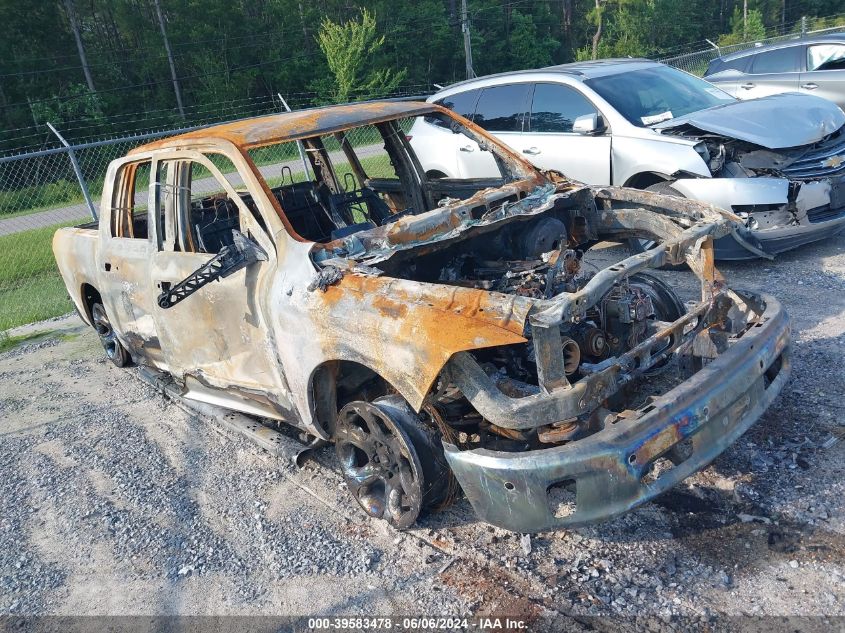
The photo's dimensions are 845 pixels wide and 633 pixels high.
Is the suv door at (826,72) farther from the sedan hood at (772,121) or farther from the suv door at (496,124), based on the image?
the suv door at (496,124)

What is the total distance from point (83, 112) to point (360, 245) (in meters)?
25.2

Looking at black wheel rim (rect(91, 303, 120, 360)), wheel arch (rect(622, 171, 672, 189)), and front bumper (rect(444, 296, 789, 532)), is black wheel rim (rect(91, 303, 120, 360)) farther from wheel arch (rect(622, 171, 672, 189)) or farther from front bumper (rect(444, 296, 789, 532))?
wheel arch (rect(622, 171, 672, 189))

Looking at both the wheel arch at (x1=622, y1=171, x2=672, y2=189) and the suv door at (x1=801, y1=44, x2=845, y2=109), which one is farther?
the suv door at (x1=801, y1=44, x2=845, y2=109)

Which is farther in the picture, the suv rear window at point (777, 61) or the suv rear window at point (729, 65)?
the suv rear window at point (729, 65)

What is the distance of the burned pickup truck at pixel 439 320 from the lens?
2824 millimetres

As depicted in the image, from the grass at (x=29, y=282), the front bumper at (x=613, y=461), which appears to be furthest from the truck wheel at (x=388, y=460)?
the grass at (x=29, y=282)

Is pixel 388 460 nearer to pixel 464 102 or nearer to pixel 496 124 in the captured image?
pixel 496 124

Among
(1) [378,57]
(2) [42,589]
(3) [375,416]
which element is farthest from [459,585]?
(1) [378,57]

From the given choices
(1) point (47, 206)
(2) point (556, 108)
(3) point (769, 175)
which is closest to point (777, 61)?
(2) point (556, 108)

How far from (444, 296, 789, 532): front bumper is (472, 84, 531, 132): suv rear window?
16.7 ft

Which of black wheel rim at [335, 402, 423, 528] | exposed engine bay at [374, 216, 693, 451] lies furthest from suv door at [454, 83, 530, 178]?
black wheel rim at [335, 402, 423, 528]

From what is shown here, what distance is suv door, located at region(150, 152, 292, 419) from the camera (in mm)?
3730

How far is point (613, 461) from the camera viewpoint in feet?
8.92

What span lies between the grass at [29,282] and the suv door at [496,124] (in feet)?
16.3
